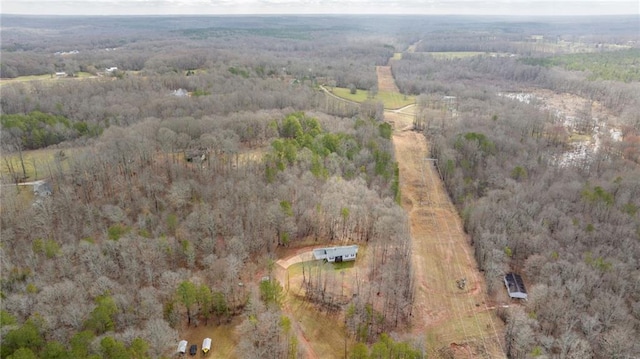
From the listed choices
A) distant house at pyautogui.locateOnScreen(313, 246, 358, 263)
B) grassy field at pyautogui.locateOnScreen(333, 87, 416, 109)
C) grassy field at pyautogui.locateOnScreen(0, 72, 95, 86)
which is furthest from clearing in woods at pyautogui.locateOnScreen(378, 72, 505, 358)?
grassy field at pyautogui.locateOnScreen(0, 72, 95, 86)

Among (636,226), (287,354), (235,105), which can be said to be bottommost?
(287,354)

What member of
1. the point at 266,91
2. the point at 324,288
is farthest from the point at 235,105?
the point at 324,288

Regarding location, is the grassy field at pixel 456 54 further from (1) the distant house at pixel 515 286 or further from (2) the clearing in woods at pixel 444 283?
(1) the distant house at pixel 515 286

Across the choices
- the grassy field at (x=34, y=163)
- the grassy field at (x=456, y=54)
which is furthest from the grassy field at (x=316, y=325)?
the grassy field at (x=456, y=54)

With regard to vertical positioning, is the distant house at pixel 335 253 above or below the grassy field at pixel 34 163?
below

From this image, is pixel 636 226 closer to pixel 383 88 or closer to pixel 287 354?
pixel 287 354

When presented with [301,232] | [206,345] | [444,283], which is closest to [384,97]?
[301,232]
